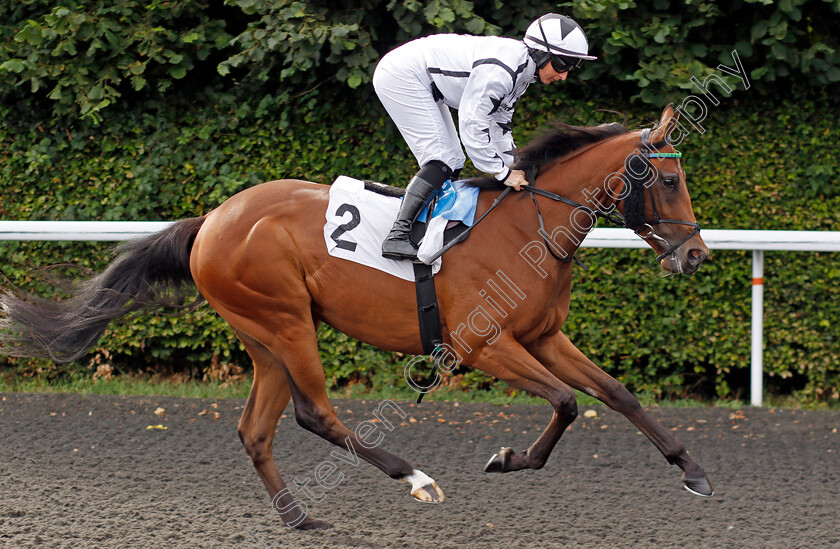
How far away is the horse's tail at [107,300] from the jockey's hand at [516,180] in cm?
150

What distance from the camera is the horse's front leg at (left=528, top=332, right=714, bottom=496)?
11.4 ft

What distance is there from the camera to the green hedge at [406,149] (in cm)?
542

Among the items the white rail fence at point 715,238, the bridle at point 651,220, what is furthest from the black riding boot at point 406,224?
the white rail fence at point 715,238

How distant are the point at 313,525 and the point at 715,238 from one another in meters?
3.13

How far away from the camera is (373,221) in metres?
3.67

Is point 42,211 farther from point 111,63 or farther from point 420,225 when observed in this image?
point 420,225

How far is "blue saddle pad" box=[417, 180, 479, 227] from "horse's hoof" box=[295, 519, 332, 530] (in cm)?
137

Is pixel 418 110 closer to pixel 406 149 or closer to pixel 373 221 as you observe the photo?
pixel 373 221

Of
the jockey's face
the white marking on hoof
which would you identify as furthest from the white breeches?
the white marking on hoof

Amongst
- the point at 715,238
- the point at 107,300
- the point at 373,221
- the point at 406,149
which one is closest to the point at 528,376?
the point at 373,221

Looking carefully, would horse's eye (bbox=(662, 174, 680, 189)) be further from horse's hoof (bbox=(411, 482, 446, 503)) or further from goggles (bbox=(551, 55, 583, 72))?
horse's hoof (bbox=(411, 482, 446, 503))

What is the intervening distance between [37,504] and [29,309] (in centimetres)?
93

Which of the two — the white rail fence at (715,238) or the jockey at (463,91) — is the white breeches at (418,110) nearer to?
the jockey at (463,91)

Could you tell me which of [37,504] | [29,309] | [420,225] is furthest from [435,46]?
[37,504]
